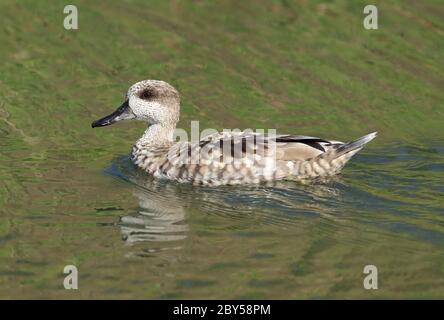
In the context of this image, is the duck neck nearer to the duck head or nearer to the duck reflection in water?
the duck head

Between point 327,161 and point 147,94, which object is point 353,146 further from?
point 147,94

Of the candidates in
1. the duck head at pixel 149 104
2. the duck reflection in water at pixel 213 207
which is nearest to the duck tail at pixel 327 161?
A: the duck reflection in water at pixel 213 207

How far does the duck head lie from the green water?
0.53m

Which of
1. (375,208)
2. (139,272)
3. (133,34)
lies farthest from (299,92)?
(139,272)

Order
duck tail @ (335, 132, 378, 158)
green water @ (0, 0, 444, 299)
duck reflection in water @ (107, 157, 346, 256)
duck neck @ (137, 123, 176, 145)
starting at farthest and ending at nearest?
duck neck @ (137, 123, 176, 145) < duck tail @ (335, 132, 378, 158) < duck reflection in water @ (107, 157, 346, 256) < green water @ (0, 0, 444, 299)

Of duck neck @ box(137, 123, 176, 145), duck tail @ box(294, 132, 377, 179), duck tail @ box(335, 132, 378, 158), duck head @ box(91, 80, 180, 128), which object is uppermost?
duck head @ box(91, 80, 180, 128)

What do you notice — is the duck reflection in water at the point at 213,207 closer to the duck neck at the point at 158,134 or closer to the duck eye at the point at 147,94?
the duck neck at the point at 158,134

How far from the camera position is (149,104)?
1203cm

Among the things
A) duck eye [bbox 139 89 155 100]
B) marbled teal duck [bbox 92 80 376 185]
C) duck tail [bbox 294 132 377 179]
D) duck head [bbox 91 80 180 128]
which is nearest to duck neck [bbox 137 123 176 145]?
duck head [bbox 91 80 180 128]

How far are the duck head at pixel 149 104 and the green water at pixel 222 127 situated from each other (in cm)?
53

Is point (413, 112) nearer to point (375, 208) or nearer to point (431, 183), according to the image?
point (431, 183)

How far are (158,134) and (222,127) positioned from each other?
4.09ft

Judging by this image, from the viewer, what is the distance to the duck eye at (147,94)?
12.0 meters

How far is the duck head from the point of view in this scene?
39.3 ft
